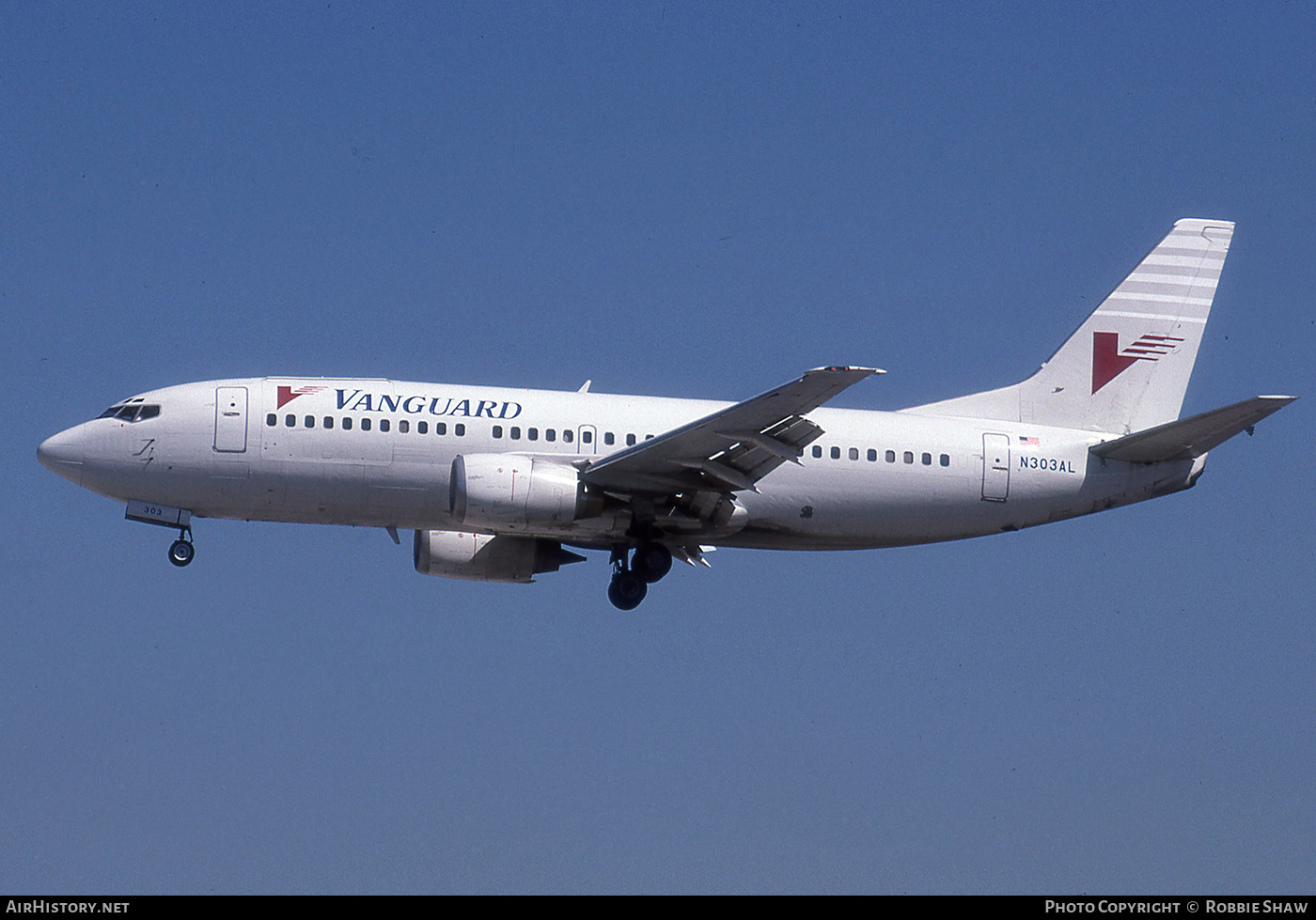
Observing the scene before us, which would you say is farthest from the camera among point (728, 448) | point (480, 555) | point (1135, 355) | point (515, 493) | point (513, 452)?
point (1135, 355)

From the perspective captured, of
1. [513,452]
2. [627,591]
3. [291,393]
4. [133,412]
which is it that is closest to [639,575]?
[627,591]

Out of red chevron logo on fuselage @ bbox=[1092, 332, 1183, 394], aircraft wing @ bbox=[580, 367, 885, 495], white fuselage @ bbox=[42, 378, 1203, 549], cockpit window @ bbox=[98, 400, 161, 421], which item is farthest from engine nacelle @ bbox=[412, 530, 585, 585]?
red chevron logo on fuselage @ bbox=[1092, 332, 1183, 394]

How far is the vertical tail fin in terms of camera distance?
37969mm

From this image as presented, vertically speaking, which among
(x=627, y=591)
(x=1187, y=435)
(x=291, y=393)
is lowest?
(x=627, y=591)

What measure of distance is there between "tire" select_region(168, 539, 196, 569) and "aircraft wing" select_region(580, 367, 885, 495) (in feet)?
27.4

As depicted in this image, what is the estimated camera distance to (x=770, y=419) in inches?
1240

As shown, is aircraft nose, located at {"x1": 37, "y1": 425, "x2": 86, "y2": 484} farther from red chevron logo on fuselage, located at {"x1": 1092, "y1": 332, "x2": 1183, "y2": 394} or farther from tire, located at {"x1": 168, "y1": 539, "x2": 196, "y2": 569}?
red chevron logo on fuselage, located at {"x1": 1092, "y1": 332, "x2": 1183, "y2": 394}

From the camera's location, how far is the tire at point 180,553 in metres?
34.1

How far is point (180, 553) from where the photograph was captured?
34.2m

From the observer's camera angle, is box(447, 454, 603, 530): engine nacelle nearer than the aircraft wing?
No

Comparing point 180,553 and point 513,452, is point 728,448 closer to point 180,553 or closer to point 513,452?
point 513,452

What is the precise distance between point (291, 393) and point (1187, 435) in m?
18.6

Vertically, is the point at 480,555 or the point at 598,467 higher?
the point at 598,467
